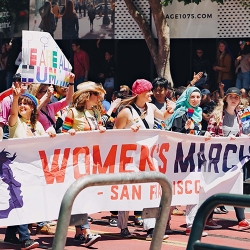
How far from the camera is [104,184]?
4.37 metres

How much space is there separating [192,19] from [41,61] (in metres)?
10.9

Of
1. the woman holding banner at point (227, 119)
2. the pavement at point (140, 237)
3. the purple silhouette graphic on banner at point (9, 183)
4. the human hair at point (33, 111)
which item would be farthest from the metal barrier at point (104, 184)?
the woman holding banner at point (227, 119)

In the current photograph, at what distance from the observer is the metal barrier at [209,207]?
4.21 metres

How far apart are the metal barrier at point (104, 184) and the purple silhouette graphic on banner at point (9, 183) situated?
3.31 m

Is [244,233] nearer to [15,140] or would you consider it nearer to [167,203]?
[15,140]

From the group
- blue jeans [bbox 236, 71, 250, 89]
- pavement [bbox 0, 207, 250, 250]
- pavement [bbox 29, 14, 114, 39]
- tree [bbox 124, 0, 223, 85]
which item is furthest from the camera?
pavement [bbox 29, 14, 114, 39]

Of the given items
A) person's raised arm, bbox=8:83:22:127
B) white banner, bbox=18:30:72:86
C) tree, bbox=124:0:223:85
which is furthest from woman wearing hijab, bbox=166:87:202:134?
tree, bbox=124:0:223:85

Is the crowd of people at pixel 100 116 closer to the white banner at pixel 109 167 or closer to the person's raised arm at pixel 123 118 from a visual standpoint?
the person's raised arm at pixel 123 118

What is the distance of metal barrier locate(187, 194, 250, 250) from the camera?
421 cm

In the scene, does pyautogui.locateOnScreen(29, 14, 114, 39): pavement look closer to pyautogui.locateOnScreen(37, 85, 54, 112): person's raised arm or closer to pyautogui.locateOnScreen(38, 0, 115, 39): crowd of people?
pyautogui.locateOnScreen(38, 0, 115, 39): crowd of people

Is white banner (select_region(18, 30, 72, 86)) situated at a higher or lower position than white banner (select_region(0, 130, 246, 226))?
higher

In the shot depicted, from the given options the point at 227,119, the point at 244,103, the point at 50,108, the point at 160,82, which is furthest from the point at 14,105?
the point at 244,103

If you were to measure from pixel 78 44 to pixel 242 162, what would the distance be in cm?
1179

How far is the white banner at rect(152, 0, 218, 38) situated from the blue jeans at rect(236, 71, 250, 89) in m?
1.28
